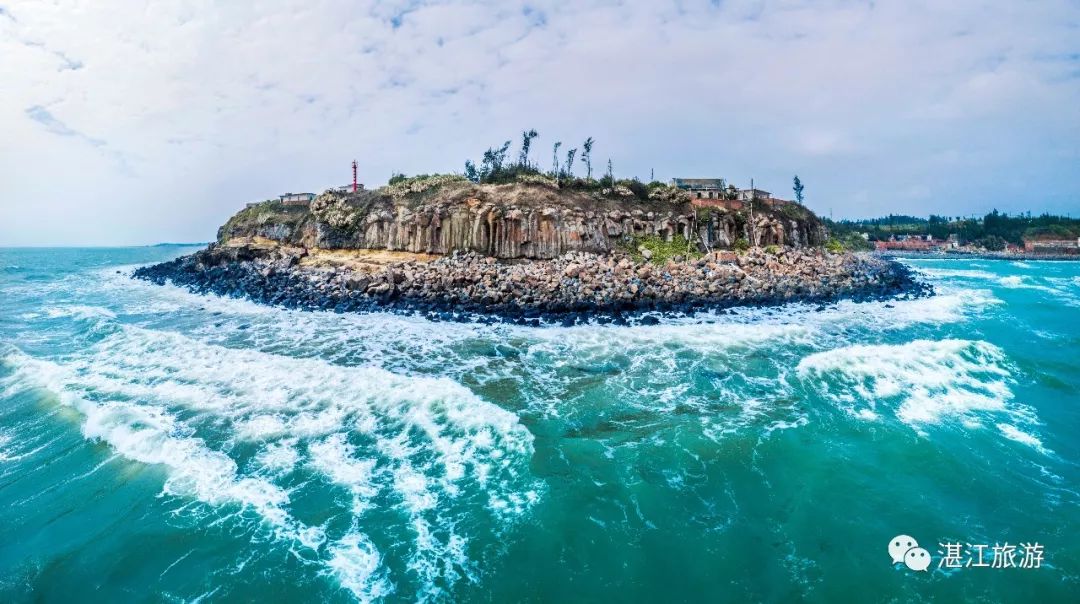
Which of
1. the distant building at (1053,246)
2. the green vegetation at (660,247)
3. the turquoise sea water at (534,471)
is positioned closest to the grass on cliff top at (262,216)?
the green vegetation at (660,247)

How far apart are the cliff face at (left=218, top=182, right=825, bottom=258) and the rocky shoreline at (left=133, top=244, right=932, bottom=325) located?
1.98 m

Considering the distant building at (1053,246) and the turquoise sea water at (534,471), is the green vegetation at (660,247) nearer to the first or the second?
the turquoise sea water at (534,471)

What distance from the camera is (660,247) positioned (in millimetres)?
35562

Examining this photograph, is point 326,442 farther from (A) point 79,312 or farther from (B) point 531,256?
(B) point 531,256

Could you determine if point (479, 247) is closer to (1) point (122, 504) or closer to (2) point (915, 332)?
(2) point (915, 332)

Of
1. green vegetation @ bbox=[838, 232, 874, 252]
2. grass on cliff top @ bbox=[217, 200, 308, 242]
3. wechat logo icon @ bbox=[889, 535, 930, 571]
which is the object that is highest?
grass on cliff top @ bbox=[217, 200, 308, 242]

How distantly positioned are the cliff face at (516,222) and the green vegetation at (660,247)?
51cm

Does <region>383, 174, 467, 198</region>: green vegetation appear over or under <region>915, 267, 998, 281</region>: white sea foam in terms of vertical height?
over

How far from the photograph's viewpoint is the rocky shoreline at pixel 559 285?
23.1 metres

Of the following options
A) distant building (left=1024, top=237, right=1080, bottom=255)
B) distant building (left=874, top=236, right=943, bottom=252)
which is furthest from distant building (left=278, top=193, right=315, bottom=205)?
distant building (left=1024, top=237, right=1080, bottom=255)

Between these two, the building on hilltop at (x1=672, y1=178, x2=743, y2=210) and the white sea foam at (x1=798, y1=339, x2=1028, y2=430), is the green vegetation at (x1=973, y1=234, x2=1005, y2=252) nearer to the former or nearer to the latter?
the building on hilltop at (x1=672, y1=178, x2=743, y2=210)

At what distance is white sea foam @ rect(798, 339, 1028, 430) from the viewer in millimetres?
11750

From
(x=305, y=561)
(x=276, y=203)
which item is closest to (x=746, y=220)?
(x=305, y=561)

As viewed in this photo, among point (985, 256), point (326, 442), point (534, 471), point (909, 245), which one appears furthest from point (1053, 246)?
point (326, 442)
